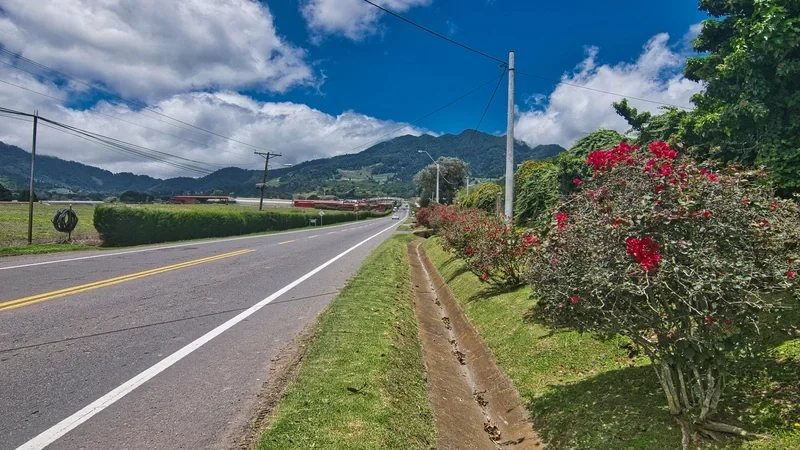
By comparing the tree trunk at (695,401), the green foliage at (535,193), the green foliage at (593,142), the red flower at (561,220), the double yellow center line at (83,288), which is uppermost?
the green foliage at (593,142)

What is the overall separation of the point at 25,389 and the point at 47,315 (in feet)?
10.4

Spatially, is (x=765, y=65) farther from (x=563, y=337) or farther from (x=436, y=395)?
(x=436, y=395)

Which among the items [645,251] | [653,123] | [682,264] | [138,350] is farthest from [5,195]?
[682,264]

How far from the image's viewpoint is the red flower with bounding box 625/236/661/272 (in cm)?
312

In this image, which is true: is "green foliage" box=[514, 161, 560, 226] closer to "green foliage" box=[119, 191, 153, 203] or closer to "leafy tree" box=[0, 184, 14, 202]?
"leafy tree" box=[0, 184, 14, 202]

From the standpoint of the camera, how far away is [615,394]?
447 centimetres

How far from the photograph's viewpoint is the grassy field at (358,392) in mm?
3781

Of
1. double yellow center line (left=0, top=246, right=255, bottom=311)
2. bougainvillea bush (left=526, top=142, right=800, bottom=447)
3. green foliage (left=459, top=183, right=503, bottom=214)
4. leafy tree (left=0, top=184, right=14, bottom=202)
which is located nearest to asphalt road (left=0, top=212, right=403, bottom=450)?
double yellow center line (left=0, top=246, right=255, bottom=311)

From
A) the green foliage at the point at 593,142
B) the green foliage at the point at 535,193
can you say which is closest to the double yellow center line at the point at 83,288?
the green foliage at the point at 535,193

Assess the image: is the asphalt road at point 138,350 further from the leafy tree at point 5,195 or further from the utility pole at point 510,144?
the leafy tree at point 5,195

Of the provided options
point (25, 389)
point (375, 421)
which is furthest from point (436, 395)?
point (25, 389)

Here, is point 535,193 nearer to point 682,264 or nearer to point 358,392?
point 358,392

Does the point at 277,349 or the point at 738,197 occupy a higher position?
the point at 738,197

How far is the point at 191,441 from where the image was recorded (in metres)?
3.62
